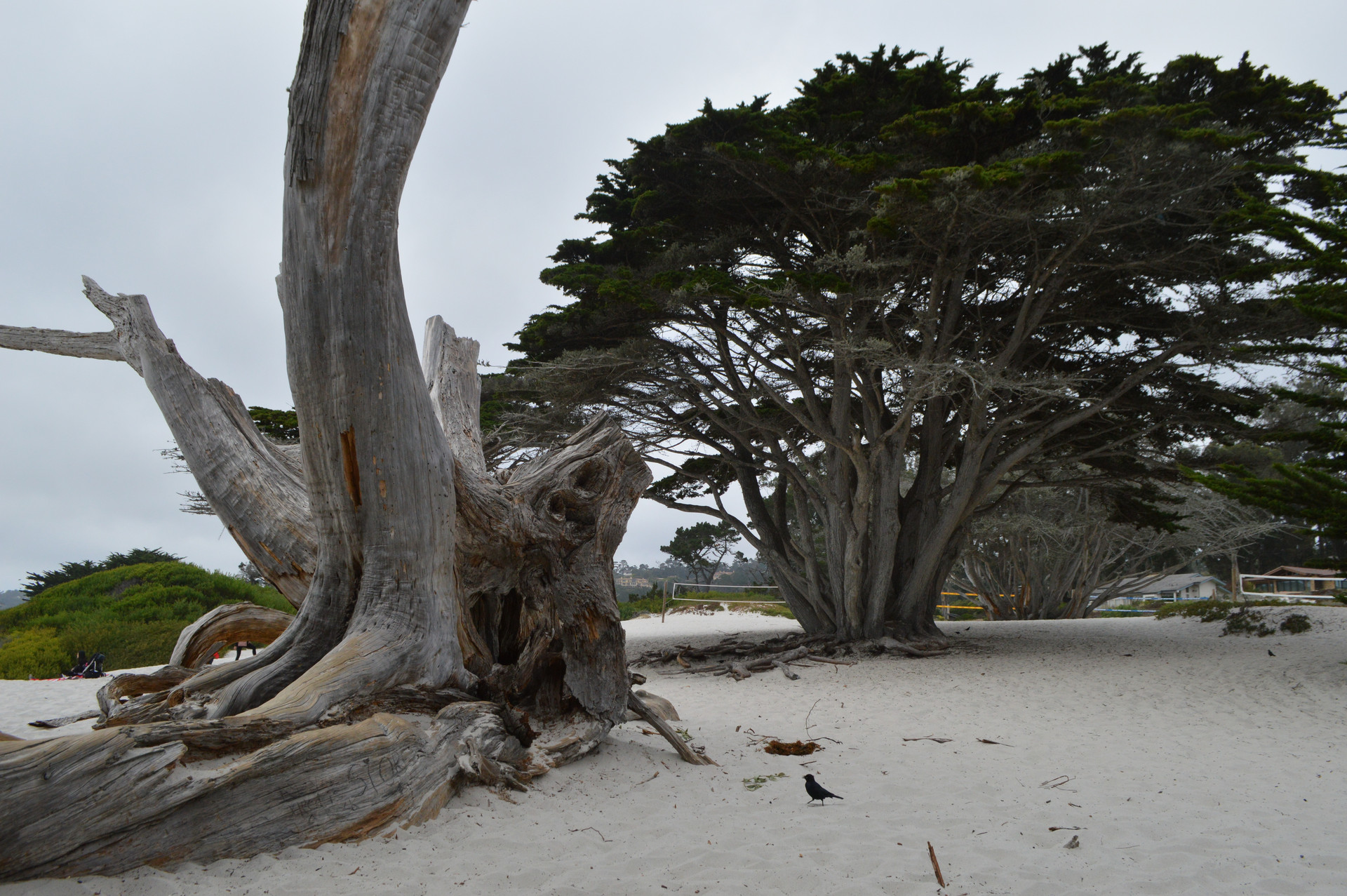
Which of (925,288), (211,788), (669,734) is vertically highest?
(925,288)

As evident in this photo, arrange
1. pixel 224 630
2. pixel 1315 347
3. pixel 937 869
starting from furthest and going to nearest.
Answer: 1. pixel 1315 347
2. pixel 224 630
3. pixel 937 869

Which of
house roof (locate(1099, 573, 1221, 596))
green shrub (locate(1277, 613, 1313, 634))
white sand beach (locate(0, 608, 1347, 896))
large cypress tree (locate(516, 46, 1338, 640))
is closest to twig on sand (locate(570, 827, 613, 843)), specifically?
white sand beach (locate(0, 608, 1347, 896))

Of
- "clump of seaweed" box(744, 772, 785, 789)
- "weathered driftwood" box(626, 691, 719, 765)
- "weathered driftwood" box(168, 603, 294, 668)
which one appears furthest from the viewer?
"weathered driftwood" box(168, 603, 294, 668)

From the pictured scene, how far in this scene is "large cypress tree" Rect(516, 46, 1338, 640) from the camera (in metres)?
8.42

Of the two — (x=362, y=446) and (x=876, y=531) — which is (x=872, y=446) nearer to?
(x=876, y=531)

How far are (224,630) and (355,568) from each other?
1879mm

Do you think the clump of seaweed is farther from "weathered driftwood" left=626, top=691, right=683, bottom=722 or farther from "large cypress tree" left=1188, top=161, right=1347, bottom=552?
"large cypress tree" left=1188, top=161, right=1347, bottom=552

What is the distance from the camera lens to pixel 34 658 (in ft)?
38.1

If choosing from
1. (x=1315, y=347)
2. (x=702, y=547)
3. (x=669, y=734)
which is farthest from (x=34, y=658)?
(x=702, y=547)

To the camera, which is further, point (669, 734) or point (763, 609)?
point (763, 609)

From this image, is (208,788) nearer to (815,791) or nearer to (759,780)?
(815,791)

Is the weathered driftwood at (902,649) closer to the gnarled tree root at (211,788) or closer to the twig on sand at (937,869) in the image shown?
the twig on sand at (937,869)

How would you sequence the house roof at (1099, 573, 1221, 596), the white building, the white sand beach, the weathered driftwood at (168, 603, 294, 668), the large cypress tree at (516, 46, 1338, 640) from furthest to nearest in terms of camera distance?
the house roof at (1099, 573, 1221, 596) → the white building → the large cypress tree at (516, 46, 1338, 640) → the weathered driftwood at (168, 603, 294, 668) → the white sand beach

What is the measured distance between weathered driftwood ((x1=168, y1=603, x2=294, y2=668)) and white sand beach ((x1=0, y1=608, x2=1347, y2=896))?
1.25 m
